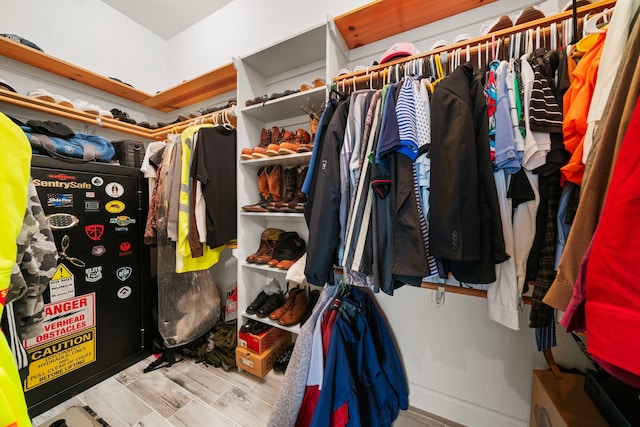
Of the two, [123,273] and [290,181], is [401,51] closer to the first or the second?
[290,181]

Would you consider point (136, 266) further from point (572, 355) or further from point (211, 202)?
point (572, 355)

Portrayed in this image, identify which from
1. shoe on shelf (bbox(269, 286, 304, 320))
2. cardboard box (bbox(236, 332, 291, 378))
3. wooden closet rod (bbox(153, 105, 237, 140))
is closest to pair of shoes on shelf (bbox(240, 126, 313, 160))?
wooden closet rod (bbox(153, 105, 237, 140))

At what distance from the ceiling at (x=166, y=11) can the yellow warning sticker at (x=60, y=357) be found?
8.87 ft

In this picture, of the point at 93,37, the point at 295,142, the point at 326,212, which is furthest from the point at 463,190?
the point at 93,37

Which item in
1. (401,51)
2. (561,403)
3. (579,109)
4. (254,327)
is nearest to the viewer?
(579,109)

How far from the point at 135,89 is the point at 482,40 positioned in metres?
2.58

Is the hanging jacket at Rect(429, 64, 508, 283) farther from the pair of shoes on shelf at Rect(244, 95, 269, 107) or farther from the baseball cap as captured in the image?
the pair of shoes on shelf at Rect(244, 95, 269, 107)

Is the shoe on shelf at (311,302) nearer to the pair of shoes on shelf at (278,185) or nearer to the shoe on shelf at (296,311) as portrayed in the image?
the shoe on shelf at (296,311)

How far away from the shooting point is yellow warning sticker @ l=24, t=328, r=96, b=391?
129 cm

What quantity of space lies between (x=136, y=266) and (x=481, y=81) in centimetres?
231

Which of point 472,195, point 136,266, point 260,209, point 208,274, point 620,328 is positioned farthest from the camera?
point 208,274

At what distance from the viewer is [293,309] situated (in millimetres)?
1514

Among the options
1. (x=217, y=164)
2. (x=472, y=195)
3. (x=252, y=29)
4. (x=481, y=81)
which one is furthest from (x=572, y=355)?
(x=252, y=29)

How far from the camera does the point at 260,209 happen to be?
5.00ft
